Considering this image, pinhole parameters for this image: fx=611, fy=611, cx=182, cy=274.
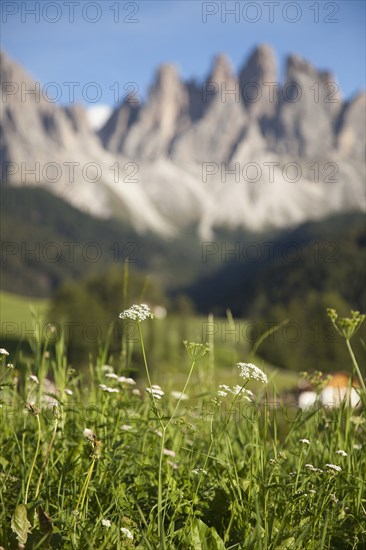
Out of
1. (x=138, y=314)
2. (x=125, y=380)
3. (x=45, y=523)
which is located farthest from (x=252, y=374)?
(x=125, y=380)

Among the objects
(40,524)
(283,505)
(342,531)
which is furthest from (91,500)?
(342,531)

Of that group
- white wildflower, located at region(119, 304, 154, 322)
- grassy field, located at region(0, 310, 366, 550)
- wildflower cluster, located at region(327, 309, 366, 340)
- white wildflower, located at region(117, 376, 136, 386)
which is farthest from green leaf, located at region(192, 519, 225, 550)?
wildflower cluster, located at region(327, 309, 366, 340)

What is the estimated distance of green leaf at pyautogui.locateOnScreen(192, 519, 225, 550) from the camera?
2403 millimetres

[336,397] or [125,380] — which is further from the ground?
[125,380]

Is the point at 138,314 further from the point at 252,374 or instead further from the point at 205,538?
the point at 205,538

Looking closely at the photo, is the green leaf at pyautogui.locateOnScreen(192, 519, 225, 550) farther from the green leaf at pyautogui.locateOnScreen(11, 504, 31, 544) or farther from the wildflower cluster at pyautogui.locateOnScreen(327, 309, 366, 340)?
the wildflower cluster at pyautogui.locateOnScreen(327, 309, 366, 340)

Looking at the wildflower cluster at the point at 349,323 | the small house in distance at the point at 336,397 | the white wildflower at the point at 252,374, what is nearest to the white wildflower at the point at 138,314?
the white wildflower at the point at 252,374

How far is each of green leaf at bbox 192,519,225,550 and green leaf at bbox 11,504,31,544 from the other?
648 mm

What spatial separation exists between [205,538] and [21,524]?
0.73 m

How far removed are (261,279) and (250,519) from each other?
195 m

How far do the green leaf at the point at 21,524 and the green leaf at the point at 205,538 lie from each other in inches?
25.5

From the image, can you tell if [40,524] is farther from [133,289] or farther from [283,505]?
[133,289]

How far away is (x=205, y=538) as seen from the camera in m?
2.47

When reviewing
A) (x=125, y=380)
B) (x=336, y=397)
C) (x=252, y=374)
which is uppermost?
(x=252, y=374)
